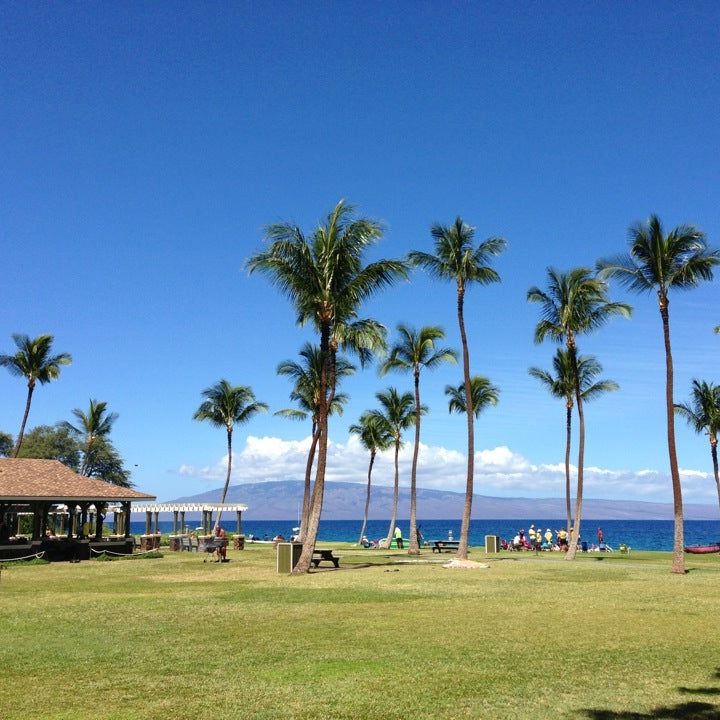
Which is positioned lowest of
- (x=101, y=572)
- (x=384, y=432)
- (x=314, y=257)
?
(x=101, y=572)

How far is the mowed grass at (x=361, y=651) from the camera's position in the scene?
7.86 meters

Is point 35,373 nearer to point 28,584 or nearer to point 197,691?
point 28,584

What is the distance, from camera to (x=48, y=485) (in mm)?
33688

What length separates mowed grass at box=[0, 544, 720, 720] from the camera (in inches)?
309

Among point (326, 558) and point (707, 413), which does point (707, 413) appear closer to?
point (707, 413)

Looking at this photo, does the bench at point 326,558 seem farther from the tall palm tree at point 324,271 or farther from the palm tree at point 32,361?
the palm tree at point 32,361

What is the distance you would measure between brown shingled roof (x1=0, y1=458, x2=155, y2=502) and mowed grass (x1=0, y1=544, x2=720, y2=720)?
12218 mm

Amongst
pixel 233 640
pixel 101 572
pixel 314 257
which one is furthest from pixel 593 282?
pixel 233 640

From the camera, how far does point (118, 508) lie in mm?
44812

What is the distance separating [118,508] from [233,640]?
35.9 meters

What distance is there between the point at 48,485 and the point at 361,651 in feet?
89.1

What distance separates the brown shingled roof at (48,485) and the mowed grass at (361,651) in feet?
40.1

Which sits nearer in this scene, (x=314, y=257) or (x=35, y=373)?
(x=314, y=257)

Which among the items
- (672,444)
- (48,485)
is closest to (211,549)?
(48,485)
